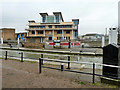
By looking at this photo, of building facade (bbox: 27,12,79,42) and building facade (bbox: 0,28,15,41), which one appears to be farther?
building facade (bbox: 0,28,15,41)

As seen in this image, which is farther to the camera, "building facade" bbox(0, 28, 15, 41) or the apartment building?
"building facade" bbox(0, 28, 15, 41)

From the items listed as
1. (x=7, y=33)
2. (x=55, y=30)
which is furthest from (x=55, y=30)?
(x=7, y=33)

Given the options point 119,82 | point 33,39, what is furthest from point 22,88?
point 33,39

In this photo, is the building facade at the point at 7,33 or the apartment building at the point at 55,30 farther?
the building facade at the point at 7,33

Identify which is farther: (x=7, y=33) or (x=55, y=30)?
(x=7, y=33)

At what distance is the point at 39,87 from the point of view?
11.2 feet

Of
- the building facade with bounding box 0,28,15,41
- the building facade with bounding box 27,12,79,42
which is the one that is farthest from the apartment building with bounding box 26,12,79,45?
the building facade with bounding box 0,28,15,41

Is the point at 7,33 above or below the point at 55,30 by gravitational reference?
below

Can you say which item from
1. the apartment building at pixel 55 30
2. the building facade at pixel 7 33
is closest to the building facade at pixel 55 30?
the apartment building at pixel 55 30

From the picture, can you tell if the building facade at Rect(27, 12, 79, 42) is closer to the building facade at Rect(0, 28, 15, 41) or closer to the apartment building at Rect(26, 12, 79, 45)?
the apartment building at Rect(26, 12, 79, 45)

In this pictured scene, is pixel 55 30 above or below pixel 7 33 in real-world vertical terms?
above

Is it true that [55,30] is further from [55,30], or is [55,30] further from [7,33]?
[7,33]

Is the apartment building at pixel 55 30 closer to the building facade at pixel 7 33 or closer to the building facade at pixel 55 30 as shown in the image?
the building facade at pixel 55 30

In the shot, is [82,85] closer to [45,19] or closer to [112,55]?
[112,55]
